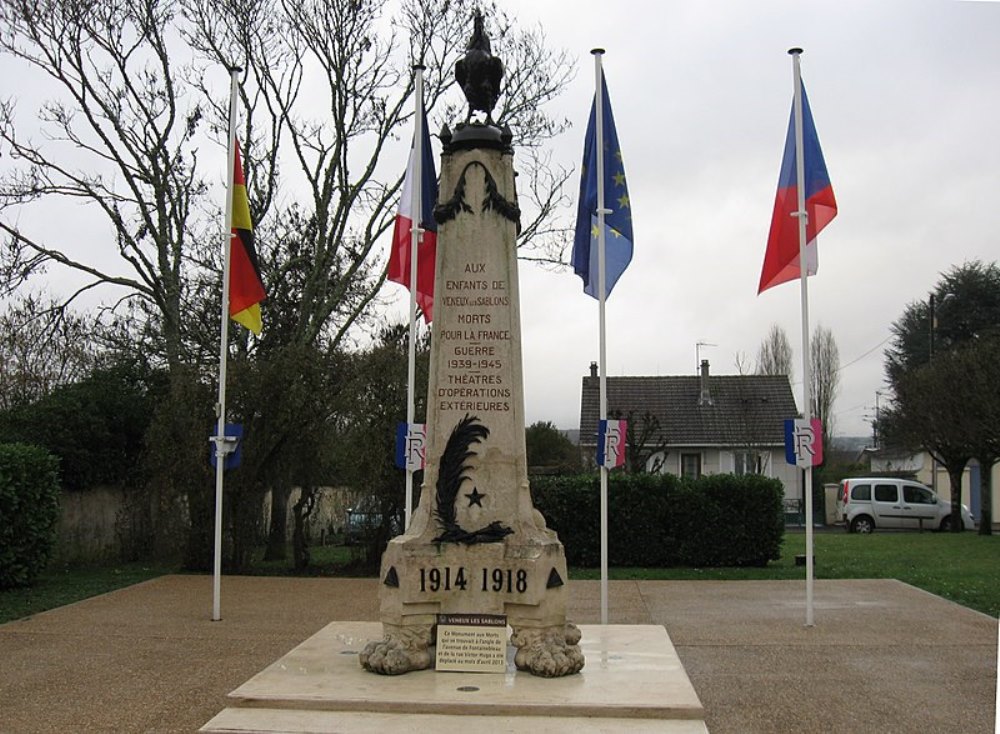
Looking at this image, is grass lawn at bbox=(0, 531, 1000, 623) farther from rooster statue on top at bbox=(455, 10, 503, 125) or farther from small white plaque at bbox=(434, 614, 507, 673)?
rooster statue on top at bbox=(455, 10, 503, 125)

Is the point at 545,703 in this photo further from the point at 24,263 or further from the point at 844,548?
the point at 844,548

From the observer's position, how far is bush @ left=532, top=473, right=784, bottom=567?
59.7 ft

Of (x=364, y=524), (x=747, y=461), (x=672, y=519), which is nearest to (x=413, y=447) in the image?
(x=364, y=524)

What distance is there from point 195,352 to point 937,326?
101ft

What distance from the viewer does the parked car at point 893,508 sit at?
28641mm

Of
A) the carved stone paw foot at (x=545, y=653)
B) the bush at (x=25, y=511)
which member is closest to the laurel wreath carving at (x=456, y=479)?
the carved stone paw foot at (x=545, y=653)

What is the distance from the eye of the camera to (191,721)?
709cm

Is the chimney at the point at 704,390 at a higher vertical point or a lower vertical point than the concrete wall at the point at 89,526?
higher

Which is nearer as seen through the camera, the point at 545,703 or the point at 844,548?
the point at 545,703

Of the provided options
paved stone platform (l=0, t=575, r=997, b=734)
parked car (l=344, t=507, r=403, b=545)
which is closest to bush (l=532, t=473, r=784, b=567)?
parked car (l=344, t=507, r=403, b=545)

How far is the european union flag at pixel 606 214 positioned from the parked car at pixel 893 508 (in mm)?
20506

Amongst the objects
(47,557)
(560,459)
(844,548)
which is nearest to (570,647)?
(47,557)

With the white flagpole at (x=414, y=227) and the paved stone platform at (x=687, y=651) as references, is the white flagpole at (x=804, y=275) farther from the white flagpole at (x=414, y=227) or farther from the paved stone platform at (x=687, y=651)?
the white flagpole at (x=414, y=227)

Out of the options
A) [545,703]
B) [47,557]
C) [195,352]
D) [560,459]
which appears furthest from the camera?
[560,459]
